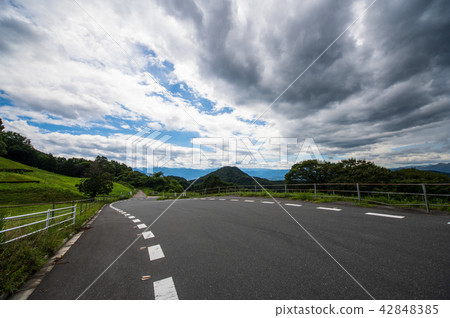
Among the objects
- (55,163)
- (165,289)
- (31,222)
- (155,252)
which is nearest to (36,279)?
(155,252)

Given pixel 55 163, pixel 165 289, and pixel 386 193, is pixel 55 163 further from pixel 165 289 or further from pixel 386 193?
pixel 386 193

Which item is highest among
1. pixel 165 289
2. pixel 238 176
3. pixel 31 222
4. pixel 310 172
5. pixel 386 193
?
pixel 310 172

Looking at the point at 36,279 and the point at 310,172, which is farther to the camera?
the point at 310,172

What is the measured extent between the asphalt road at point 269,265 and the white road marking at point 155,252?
0.03 metres

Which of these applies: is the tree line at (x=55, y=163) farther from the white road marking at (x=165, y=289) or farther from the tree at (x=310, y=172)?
the white road marking at (x=165, y=289)

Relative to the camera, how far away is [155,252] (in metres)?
3.29

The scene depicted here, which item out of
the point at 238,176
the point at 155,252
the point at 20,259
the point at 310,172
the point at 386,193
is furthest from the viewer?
the point at 238,176

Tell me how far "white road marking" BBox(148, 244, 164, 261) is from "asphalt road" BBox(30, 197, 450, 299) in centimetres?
3

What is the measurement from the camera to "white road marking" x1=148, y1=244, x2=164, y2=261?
3.07 m

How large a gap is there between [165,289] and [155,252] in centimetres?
142

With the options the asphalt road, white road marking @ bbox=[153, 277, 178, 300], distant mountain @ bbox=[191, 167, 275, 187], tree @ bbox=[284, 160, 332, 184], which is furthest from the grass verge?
tree @ bbox=[284, 160, 332, 184]

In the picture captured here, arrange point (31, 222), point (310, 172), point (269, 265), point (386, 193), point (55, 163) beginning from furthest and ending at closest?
point (55, 163)
point (310, 172)
point (386, 193)
point (31, 222)
point (269, 265)

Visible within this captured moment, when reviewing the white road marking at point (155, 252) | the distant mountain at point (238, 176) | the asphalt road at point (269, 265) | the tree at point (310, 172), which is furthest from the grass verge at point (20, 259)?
the tree at point (310, 172)
